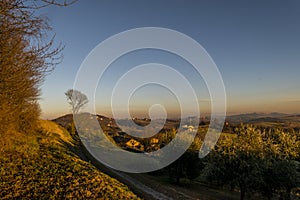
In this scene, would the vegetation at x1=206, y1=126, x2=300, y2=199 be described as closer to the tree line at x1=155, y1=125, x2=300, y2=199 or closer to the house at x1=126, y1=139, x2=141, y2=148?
the tree line at x1=155, y1=125, x2=300, y2=199

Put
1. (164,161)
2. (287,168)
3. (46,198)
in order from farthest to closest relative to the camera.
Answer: (164,161), (287,168), (46,198)

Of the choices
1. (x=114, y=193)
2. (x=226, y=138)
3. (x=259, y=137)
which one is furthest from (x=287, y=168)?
(x=114, y=193)

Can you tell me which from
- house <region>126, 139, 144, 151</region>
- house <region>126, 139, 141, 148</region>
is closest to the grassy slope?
house <region>126, 139, 144, 151</region>

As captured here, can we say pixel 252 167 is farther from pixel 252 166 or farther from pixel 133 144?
pixel 133 144

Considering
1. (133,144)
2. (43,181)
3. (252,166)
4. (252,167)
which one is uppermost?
(43,181)

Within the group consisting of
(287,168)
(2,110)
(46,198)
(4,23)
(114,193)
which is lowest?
(287,168)

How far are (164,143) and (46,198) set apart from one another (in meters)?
25.5

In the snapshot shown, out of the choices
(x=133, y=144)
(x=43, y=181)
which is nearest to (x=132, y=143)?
(x=133, y=144)

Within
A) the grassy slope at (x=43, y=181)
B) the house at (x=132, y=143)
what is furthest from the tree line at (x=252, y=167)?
the house at (x=132, y=143)

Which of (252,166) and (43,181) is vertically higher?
(43,181)

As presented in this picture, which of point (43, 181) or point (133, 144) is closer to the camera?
point (43, 181)

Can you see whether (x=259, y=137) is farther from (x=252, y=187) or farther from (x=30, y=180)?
(x=30, y=180)

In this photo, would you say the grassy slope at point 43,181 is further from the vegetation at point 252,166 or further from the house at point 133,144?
the house at point 133,144

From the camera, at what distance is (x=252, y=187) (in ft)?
69.8
